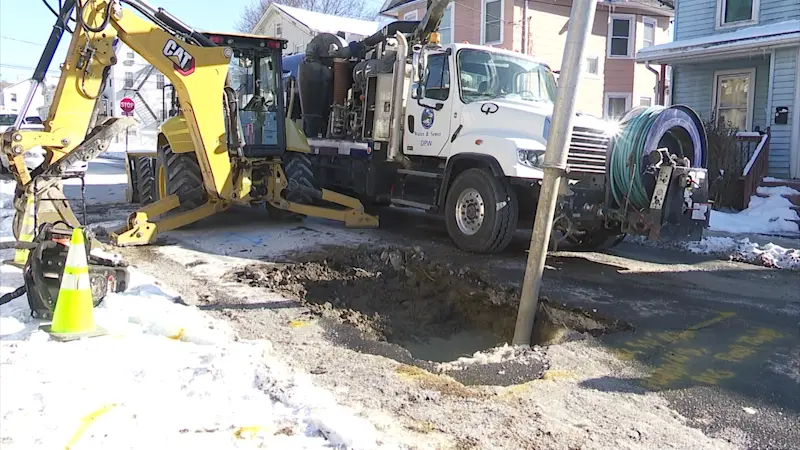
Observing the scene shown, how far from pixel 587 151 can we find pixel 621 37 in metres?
19.0

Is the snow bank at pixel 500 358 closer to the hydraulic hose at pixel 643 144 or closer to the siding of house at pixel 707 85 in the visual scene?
the hydraulic hose at pixel 643 144

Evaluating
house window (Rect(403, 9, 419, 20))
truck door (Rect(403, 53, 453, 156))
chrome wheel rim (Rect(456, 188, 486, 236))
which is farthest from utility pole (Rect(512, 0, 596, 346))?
house window (Rect(403, 9, 419, 20))

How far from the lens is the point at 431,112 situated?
9508 millimetres

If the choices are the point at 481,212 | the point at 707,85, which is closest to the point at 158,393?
the point at 481,212

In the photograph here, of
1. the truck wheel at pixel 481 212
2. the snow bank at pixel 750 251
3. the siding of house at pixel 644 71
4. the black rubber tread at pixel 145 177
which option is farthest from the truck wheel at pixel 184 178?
the siding of house at pixel 644 71

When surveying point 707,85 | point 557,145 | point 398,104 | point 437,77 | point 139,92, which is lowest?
point 557,145

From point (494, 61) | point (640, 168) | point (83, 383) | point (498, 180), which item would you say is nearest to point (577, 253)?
point (498, 180)

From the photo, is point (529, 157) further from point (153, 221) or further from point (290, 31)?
point (290, 31)

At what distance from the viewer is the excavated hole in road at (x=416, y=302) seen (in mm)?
6043

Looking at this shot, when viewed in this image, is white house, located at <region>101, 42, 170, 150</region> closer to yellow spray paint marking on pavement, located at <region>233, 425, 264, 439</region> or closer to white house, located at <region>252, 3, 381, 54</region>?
white house, located at <region>252, 3, 381, 54</region>

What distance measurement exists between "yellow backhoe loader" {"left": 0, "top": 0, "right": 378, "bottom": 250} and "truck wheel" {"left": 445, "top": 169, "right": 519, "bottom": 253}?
196cm

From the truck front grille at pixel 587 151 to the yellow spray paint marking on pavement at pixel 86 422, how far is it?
5.87 meters

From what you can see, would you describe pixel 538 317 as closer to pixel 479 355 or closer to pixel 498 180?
pixel 479 355

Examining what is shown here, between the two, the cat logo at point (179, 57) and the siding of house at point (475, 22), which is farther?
the siding of house at point (475, 22)
